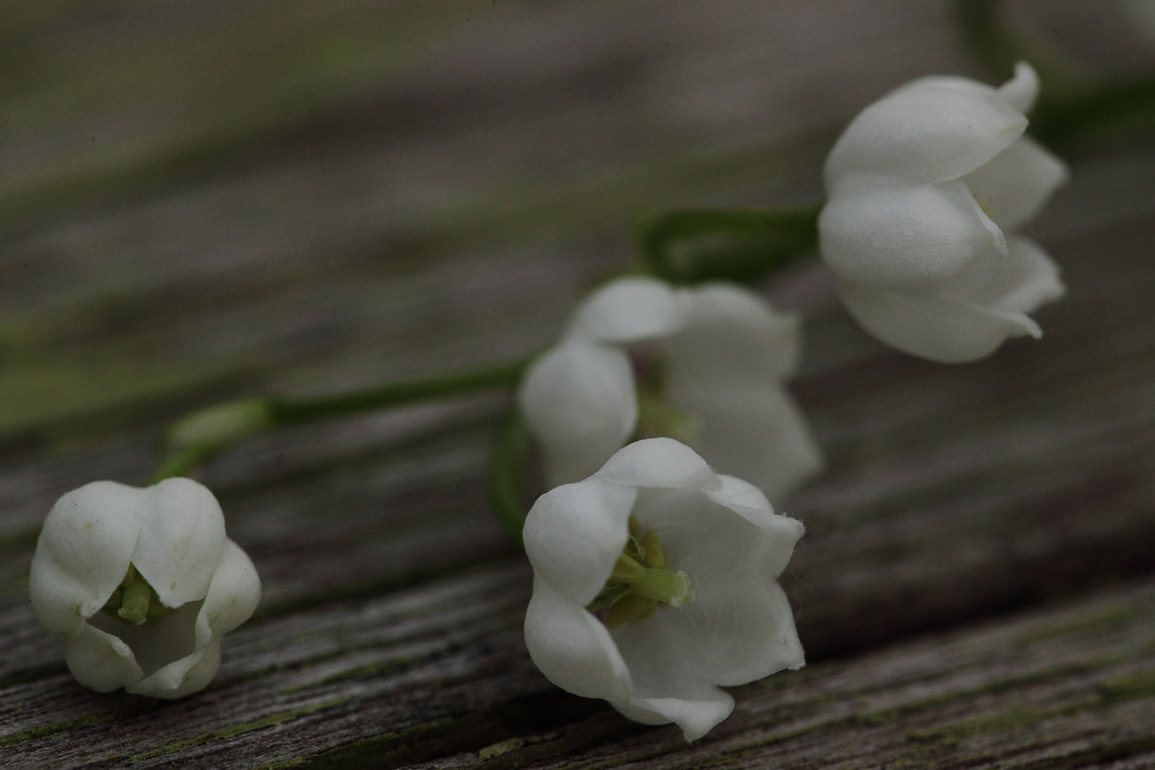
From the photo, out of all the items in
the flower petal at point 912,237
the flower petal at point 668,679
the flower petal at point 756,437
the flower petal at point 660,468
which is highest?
the flower petal at point 912,237

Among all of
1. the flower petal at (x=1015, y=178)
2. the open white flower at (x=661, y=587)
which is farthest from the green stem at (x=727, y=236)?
the open white flower at (x=661, y=587)

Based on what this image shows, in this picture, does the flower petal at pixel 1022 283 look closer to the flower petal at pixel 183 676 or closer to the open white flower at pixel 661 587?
the open white flower at pixel 661 587

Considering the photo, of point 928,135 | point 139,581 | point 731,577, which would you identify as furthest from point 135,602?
point 928,135

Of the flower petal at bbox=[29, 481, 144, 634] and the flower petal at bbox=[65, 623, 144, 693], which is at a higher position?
the flower petal at bbox=[29, 481, 144, 634]

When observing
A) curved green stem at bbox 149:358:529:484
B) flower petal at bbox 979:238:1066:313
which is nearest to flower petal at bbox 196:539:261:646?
curved green stem at bbox 149:358:529:484

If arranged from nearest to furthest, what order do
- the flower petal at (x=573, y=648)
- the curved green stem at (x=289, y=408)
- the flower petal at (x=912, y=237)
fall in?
the flower petal at (x=573, y=648), the flower petal at (x=912, y=237), the curved green stem at (x=289, y=408)

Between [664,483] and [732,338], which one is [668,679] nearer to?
[664,483]

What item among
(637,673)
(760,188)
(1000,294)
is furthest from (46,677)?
(760,188)

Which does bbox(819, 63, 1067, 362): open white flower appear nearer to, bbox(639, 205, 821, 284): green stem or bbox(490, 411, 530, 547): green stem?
bbox(639, 205, 821, 284): green stem
